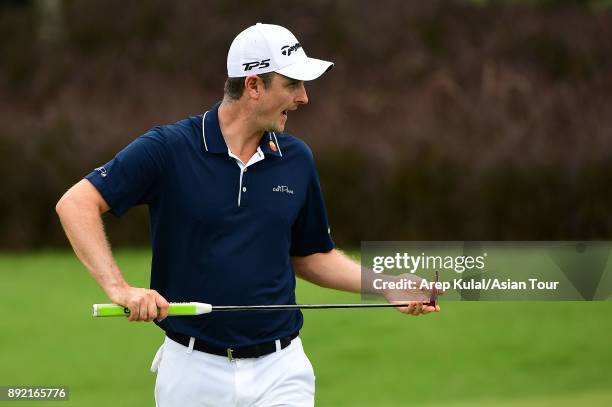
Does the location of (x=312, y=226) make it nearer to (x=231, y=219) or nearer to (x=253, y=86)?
(x=231, y=219)

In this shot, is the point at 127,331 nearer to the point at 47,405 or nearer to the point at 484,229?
the point at 47,405

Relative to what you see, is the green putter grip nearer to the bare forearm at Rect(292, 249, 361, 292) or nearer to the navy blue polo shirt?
the navy blue polo shirt

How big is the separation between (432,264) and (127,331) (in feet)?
29.6

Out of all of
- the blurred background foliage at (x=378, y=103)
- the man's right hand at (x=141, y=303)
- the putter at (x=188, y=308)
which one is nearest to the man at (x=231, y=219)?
the putter at (x=188, y=308)

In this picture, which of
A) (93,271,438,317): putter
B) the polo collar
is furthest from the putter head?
the polo collar

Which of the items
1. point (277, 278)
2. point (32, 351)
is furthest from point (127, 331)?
point (277, 278)

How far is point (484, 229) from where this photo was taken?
1631 centimetres

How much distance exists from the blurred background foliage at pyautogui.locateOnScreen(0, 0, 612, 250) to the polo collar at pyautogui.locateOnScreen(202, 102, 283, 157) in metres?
10.7

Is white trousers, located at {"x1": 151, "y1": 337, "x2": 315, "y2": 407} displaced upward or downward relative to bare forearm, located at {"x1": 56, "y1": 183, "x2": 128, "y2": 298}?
downward

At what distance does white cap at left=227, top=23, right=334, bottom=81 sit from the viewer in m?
5.54

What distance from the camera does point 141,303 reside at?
5016 millimetres

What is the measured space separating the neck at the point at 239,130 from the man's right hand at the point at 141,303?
0.77 meters

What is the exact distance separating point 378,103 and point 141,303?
1554cm

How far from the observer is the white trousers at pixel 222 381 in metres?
5.50
